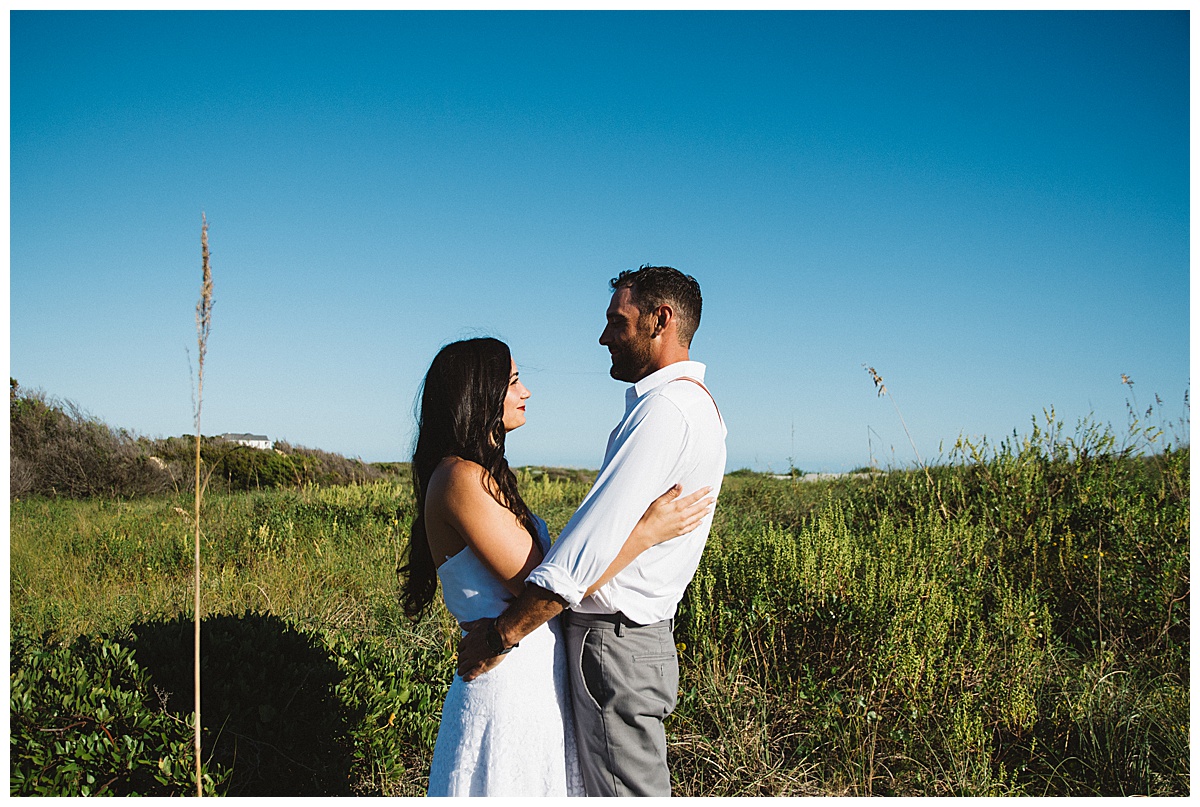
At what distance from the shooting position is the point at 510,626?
7.07 ft

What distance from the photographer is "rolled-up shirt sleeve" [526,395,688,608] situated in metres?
2.07

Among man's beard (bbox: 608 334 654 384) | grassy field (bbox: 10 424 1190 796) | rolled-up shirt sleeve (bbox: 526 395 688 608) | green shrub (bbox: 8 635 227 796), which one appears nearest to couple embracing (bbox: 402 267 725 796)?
rolled-up shirt sleeve (bbox: 526 395 688 608)

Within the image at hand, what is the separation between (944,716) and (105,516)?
903cm

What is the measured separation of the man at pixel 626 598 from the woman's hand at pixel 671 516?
0.04m

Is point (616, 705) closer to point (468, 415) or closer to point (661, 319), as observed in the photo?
point (468, 415)

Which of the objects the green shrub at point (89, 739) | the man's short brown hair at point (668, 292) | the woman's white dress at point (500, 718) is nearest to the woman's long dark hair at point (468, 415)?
the woman's white dress at point (500, 718)

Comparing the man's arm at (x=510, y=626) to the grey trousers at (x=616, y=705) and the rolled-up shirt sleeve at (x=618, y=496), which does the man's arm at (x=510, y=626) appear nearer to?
the rolled-up shirt sleeve at (x=618, y=496)

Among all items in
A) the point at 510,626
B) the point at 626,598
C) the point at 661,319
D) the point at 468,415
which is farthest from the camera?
the point at 661,319

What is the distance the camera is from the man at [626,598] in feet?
6.90

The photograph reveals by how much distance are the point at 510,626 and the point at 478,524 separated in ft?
0.94

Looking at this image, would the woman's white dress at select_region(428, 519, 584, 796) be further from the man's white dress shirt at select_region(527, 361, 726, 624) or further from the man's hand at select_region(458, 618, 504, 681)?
the man's white dress shirt at select_region(527, 361, 726, 624)

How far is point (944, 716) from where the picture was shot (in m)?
3.78

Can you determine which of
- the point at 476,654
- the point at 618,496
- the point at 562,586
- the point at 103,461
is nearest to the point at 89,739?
the point at 476,654

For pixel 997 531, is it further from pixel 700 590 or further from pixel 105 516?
pixel 105 516
